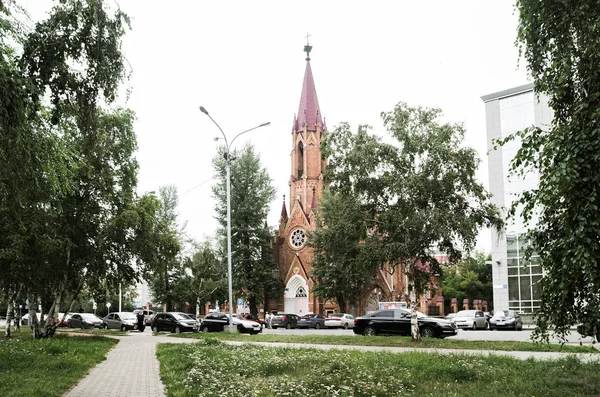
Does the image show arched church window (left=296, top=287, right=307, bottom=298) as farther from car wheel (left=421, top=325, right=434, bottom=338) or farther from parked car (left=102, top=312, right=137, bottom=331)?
car wheel (left=421, top=325, right=434, bottom=338)

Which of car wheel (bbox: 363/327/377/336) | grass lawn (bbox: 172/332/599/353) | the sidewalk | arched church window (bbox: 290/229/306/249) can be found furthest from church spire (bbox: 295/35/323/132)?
the sidewalk

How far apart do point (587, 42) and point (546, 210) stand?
2.67 metres

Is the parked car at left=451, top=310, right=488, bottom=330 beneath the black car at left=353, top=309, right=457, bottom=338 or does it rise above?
beneath

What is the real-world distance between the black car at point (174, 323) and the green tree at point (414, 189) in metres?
15.2

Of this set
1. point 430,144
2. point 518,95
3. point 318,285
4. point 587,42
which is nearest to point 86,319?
point 318,285

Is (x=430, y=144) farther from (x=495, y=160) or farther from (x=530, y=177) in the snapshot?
(x=495, y=160)

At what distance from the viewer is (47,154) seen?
9.91 m

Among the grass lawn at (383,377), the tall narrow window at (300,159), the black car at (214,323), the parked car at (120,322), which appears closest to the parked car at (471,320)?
the black car at (214,323)

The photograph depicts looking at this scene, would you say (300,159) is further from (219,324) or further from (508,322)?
(219,324)

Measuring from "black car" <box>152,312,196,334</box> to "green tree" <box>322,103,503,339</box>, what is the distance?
15181mm

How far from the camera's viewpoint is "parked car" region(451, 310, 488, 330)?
39.4 m

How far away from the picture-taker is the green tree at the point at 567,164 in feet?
24.9

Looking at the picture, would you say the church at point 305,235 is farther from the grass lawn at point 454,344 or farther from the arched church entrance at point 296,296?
the grass lawn at point 454,344

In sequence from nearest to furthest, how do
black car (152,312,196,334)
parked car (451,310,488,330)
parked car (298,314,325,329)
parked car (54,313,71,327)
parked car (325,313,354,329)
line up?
parked car (54,313,71,327) < black car (152,312,196,334) < parked car (451,310,488,330) < parked car (325,313,354,329) < parked car (298,314,325,329)
